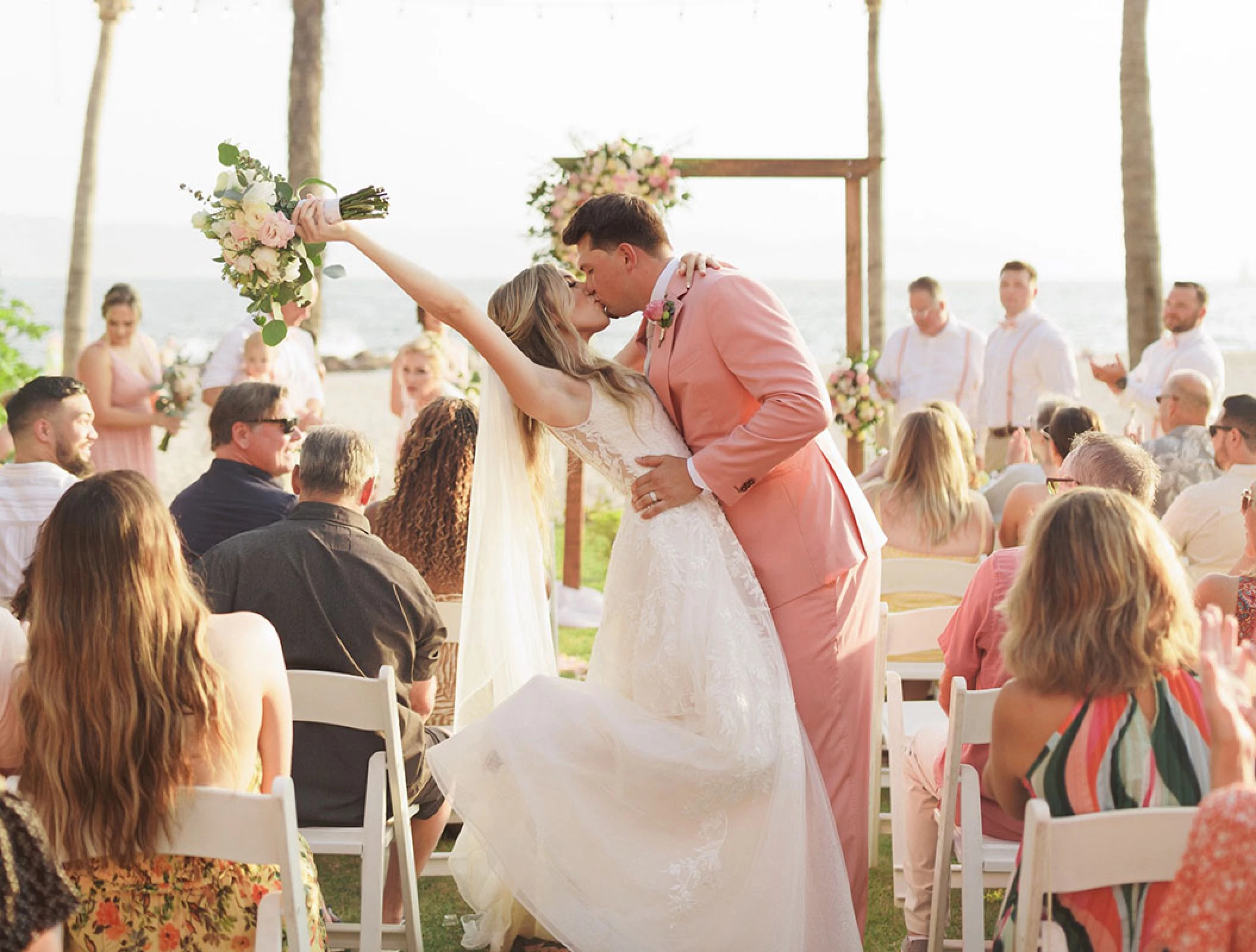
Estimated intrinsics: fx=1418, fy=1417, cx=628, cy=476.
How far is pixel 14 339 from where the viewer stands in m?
11.4

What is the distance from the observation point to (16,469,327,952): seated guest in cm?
251

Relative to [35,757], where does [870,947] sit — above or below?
below

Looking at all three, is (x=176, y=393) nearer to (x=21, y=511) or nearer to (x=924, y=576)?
(x=21, y=511)

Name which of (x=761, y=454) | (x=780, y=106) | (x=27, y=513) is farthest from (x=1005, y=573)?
(x=780, y=106)

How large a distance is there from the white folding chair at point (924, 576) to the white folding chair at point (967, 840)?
1618 millimetres

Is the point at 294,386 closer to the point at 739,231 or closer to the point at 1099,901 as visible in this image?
the point at 1099,901

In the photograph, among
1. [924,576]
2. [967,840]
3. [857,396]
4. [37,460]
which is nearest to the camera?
[967,840]

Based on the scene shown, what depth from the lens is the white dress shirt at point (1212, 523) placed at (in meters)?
5.00

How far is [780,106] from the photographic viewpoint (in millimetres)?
33219

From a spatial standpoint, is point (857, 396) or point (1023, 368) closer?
point (857, 396)

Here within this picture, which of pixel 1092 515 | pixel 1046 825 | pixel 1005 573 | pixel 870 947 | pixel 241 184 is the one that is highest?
pixel 241 184

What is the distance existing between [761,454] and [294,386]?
5.19m

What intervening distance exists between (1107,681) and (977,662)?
3.72ft

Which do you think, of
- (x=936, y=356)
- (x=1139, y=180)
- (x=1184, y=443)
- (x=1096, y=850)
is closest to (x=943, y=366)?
(x=936, y=356)
